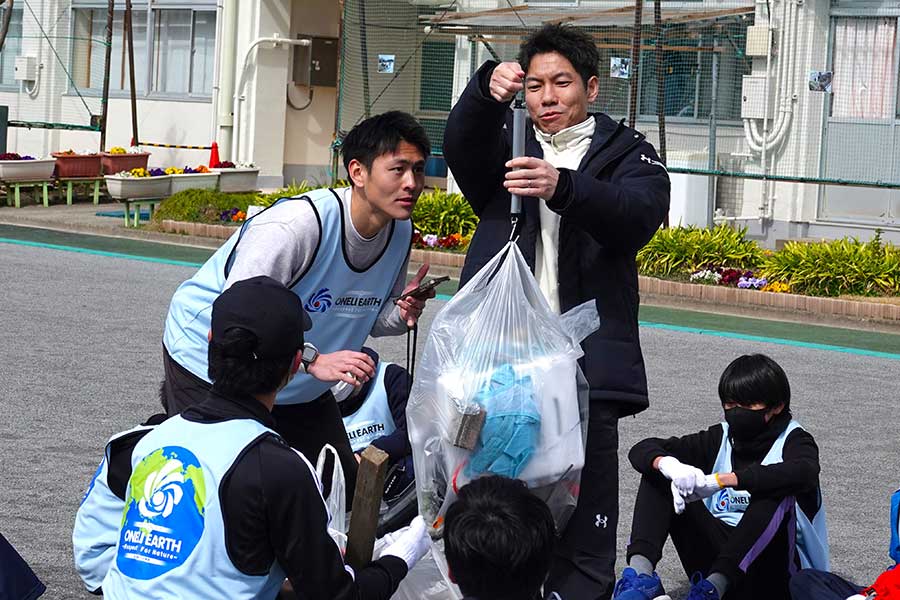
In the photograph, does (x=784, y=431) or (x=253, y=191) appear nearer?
(x=784, y=431)

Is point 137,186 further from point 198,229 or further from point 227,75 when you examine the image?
point 227,75

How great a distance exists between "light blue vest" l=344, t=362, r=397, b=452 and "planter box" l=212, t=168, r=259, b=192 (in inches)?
531

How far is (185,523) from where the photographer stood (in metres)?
2.95

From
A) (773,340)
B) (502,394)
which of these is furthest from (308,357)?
(773,340)

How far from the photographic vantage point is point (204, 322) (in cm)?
410

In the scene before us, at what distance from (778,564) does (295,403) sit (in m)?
1.67

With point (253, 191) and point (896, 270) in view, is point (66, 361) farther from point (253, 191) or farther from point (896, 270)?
point (253, 191)

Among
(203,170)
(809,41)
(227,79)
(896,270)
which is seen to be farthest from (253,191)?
(896,270)

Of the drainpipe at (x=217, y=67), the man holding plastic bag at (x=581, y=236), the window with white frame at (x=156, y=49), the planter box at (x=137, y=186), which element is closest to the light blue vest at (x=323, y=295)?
the man holding plastic bag at (x=581, y=236)

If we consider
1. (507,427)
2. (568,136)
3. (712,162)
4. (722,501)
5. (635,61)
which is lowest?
(722,501)

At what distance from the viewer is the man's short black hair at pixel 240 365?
3.02 metres

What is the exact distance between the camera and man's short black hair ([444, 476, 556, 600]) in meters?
2.95

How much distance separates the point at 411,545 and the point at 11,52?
934 inches

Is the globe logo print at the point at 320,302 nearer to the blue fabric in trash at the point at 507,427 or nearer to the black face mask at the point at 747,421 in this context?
the blue fabric in trash at the point at 507,427
